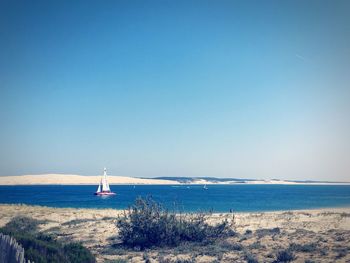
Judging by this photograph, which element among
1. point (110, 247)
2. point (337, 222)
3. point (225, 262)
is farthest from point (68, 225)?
point (337, 222)

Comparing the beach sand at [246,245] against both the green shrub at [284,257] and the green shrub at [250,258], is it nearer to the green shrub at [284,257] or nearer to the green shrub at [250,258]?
the green shrub at [250,258]

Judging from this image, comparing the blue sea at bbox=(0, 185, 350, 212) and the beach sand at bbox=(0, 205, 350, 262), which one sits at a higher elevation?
the beach sand at bbox=(0, 205, 350, 262)

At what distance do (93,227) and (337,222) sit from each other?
14.7m

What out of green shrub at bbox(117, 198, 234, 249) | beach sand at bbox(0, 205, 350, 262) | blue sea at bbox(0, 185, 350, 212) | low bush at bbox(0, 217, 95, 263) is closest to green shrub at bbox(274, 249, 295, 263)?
beach sand at bbox(0, 205, 350, 262)

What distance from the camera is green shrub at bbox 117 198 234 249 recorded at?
15977 mm

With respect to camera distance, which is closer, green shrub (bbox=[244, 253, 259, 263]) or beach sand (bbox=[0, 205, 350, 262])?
green shrub (bbox=[244, 253, 259, 263])

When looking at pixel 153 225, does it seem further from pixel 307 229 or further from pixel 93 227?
pixel 307 229

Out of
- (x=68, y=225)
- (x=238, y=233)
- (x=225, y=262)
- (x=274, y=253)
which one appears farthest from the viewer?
(x=68, y=225)

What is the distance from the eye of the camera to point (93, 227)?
21.5 m

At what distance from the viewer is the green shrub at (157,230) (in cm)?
1598

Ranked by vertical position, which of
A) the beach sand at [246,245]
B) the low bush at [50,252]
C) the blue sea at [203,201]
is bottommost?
the blue sea at [203,201]

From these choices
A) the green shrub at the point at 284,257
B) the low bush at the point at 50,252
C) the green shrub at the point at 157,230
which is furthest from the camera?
the green shrub at the point at 157,230

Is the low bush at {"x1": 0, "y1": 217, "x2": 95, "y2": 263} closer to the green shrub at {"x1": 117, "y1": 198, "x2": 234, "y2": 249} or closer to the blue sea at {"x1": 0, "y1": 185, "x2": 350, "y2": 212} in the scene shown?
the green shrub at {"x1": 117, "y1": 198, "x2": 234, "y2": 249}

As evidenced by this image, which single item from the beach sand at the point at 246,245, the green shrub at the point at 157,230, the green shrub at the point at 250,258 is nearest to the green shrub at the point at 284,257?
the beach sand at the point at 246,245
